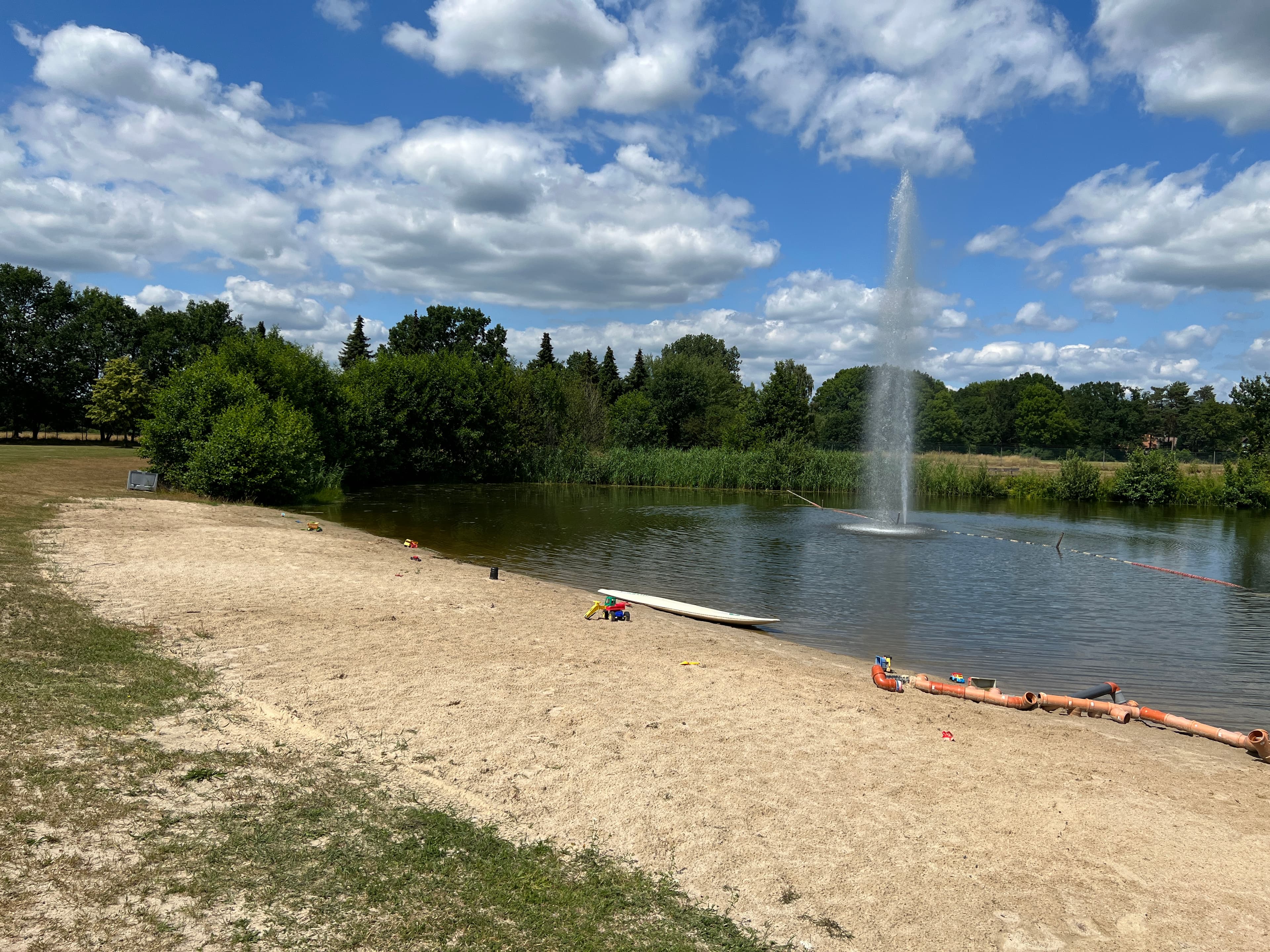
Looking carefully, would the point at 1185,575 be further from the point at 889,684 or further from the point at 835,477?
the point at 835,477

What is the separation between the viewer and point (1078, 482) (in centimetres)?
5009

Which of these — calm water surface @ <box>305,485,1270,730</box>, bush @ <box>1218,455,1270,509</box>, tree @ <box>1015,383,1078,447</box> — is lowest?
calm water surface @ <box>305,485,1270,730</box>

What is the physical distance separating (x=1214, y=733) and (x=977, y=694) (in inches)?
93.3

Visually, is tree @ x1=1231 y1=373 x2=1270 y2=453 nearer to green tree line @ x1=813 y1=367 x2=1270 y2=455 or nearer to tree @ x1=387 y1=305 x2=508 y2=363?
green tree line @ x1=813 y1=367 x2=1270 y2=455

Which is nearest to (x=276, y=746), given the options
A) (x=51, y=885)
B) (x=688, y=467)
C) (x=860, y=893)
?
(x=51, y=885)

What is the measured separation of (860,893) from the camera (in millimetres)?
4715

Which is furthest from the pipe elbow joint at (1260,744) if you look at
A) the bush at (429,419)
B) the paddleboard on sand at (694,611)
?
the bush at (429,419)

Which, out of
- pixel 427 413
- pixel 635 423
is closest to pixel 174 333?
pixel 427 413

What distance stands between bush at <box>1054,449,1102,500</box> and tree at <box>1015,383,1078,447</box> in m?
57.3

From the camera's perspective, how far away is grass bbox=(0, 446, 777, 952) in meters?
3.85

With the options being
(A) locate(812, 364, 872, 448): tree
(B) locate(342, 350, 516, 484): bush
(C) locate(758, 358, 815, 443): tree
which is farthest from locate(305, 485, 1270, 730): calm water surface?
(A) locate(812, 364, 872, 448): tree

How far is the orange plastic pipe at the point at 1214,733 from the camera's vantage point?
25.8 ft

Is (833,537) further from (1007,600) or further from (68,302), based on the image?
(68,302)

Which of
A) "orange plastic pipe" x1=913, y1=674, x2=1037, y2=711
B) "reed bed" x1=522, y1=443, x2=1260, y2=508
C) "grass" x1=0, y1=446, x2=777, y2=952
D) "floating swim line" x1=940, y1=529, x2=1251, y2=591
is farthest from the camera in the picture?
"reed bed" x1=522, y1=443, x2=1260, y2=508
